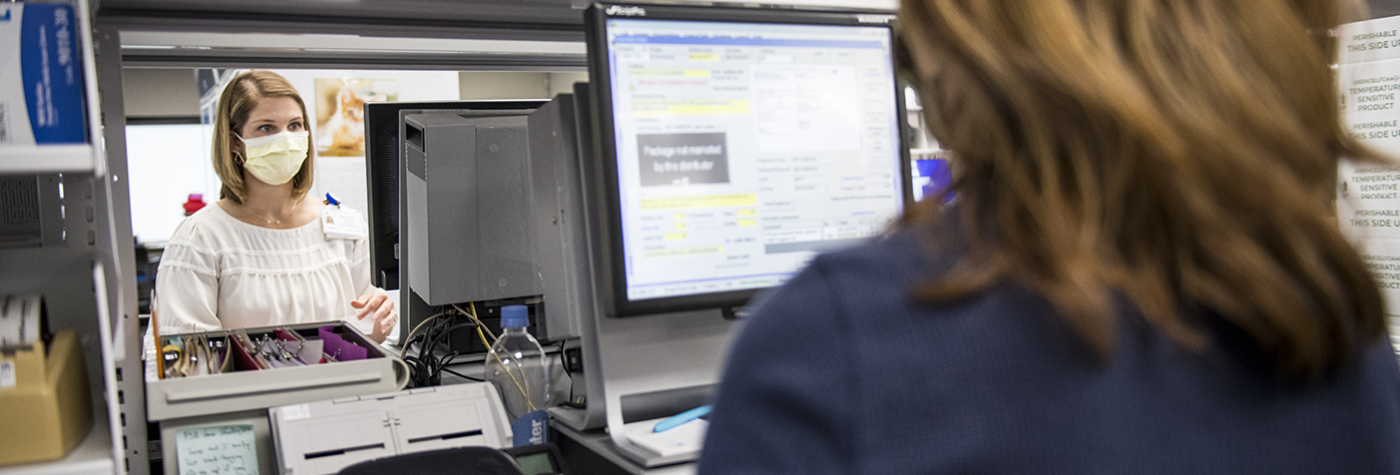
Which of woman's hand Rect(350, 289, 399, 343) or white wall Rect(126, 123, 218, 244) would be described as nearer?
woman's hand Rect(350, 289, 399, 343)

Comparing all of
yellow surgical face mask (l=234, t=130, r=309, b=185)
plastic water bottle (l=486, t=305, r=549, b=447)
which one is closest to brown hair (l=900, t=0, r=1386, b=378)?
plastic water bottle (l=486, t=305, r=549, b=447)

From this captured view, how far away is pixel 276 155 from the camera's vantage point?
231cm

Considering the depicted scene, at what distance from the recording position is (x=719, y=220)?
959 mm

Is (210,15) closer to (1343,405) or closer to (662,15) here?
(662,15)

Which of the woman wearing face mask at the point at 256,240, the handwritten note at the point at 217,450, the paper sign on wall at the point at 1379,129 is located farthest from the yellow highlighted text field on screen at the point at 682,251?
the woman wearing face mask at the point at 256,240

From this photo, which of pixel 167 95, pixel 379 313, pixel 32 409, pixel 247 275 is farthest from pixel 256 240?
pixel 167 95

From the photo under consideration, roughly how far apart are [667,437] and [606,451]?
0.22 feet

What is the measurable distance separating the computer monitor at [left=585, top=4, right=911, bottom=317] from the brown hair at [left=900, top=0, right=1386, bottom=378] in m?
0.49

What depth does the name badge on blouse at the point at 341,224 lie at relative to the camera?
2572 mm

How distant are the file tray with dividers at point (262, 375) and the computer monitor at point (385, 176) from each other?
500mm

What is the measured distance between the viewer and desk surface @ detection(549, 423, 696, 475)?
0.87m

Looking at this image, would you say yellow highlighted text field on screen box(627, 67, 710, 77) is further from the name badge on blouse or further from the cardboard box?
the name badge on blouse

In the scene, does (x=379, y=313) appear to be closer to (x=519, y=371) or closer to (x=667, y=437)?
(x=519, y=371)

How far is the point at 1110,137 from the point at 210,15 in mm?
996
